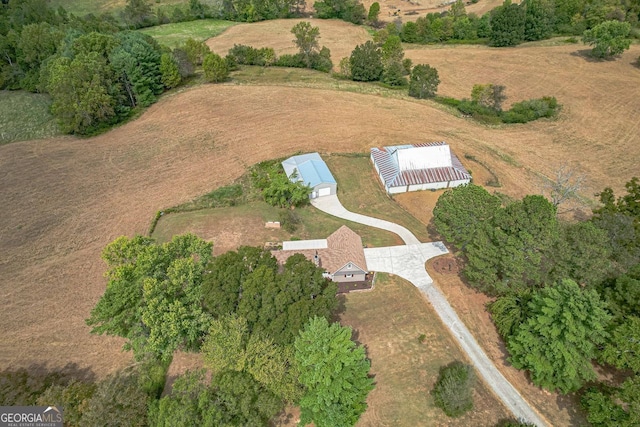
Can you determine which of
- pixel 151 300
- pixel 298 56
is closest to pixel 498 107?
pixel 298 56

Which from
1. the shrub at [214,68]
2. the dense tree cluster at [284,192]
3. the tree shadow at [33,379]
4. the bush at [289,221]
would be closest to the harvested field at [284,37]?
the shrub at [214,68]

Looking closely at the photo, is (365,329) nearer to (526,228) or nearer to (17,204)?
(526,228)

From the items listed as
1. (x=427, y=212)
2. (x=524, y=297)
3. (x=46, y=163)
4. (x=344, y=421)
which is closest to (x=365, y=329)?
(x=344, y=421)

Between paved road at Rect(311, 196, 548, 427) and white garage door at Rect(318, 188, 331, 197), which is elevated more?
white garage door at Rect(318, 188, 331, 197)

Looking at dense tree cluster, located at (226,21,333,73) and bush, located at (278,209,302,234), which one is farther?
dense tree cluster, located at (226,21,333,73)

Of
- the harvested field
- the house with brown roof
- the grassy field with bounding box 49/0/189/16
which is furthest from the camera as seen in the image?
the grassy field with bounding box 49/0/189/16

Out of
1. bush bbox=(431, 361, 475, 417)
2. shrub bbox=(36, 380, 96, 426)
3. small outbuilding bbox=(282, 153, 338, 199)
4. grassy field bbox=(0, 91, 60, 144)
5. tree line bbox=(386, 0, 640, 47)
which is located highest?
tree line bbox=(386, 0, 640, 47)

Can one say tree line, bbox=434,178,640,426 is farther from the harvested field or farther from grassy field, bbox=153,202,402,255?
the harvested field

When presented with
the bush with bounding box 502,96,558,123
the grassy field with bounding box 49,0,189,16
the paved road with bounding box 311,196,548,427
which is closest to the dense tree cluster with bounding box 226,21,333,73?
the bush with bounding box 502,96,558,123
